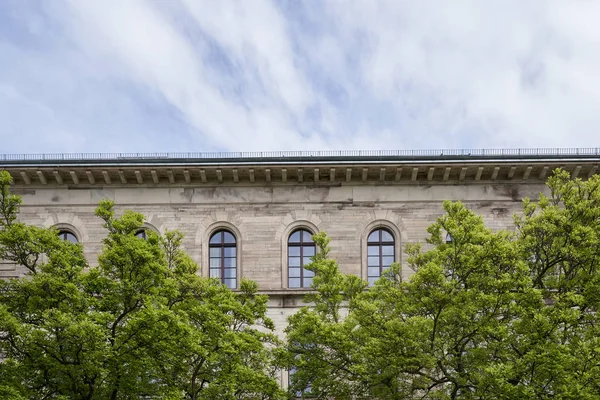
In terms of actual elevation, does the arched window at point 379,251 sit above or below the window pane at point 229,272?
above

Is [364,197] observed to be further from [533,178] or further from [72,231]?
[72,231]

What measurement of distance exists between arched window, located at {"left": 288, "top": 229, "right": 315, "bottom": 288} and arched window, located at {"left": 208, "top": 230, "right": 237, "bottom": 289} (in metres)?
2.20

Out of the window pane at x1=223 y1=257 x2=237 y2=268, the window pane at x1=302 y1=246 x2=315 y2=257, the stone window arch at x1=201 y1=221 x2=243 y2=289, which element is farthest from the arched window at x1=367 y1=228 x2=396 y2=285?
the window pane at x1=223 y1=257 x2=237 y2=268

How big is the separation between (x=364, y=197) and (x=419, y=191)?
220cm

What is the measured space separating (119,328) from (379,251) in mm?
11915

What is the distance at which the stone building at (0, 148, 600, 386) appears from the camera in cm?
2827

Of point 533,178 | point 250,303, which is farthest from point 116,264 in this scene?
point 533,178

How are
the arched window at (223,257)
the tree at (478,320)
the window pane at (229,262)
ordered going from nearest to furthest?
the tree at (478,320) → the arched window at (223,257) → the window pane at (229,262)

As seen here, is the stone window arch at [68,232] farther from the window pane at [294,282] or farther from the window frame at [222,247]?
the window pane at [294,282]

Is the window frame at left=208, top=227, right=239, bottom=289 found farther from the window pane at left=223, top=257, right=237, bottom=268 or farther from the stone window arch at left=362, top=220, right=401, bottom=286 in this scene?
the stone window arch at left=362, top=220, right=401, bottom=286


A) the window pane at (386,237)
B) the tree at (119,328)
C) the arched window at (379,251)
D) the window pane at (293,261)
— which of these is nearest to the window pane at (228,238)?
the window pane at (293,261)

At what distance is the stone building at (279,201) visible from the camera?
92.7ft

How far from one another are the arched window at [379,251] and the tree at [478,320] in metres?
6.60

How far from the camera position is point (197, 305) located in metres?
21.4
